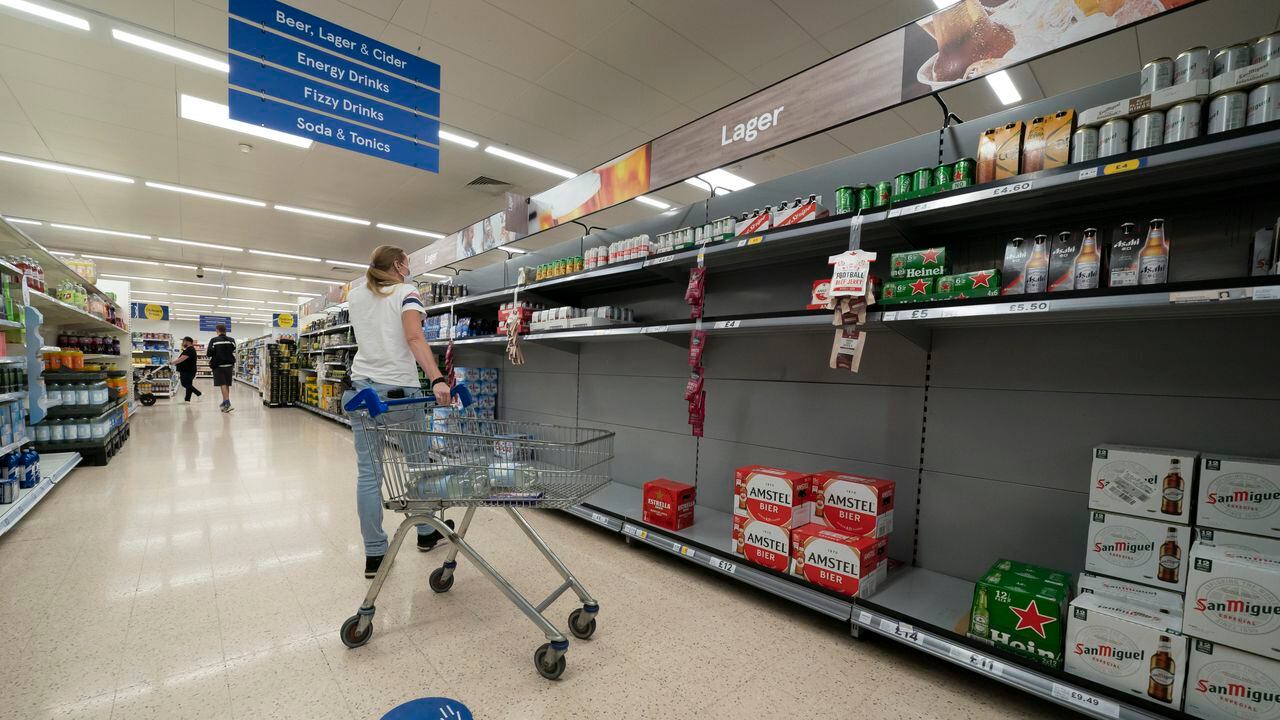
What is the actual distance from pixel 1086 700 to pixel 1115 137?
Answer: 1628mm

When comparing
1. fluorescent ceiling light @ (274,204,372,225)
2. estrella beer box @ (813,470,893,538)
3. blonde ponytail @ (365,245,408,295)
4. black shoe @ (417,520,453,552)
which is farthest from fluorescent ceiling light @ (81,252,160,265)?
estrella beer box @ (813,470,893,538)

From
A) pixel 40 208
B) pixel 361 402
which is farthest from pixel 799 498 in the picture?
pixel 40 208

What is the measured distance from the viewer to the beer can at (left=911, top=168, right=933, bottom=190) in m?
1.86

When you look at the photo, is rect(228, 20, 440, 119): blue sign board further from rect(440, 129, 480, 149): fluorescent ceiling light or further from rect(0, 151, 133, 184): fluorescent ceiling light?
rect(0, 151, 133, 184): fluorescent ceiling light

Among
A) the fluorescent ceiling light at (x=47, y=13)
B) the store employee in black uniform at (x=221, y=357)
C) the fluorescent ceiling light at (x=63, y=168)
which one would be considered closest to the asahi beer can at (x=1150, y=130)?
the fluorescent ceiling light at (x=47, y=13)

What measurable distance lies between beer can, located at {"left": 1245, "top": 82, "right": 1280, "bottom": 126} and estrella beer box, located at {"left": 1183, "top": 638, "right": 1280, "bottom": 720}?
134 centimetres

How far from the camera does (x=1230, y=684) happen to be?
125 centimetres

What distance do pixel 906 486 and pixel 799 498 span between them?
54 centimetres

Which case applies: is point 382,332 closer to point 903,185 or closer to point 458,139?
point 903,185

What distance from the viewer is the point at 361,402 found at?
169 cm

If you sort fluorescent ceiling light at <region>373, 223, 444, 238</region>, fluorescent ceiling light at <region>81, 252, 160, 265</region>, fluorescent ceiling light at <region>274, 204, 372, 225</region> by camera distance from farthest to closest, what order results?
fluorescent ceiling light at <region>81, 252, 160, 265</region> → fluorescent ceiling light at <region>373, 223, 444, 238</region> → fluorescent ceiling light at <region>274, 204, 372, 225</region>

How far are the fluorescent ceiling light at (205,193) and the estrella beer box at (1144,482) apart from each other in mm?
10800

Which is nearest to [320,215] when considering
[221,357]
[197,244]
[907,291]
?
[221,357]

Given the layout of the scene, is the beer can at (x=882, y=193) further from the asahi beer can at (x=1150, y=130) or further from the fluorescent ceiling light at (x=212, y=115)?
the fluorescent ceiling light at (x=212, y=115)
